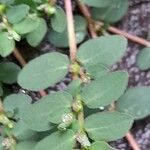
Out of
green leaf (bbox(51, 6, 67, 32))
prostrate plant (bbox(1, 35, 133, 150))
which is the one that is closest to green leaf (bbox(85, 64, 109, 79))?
prostrate plant (bbox(1, 35, 133, 150))

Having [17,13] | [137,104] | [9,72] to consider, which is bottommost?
[137,104]

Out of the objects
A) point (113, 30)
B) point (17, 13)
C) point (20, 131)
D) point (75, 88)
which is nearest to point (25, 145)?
point (20, 131)

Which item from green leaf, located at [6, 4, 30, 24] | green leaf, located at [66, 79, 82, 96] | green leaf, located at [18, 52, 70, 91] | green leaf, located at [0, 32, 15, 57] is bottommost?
green leaf, located at [66, 79, 82, 96]

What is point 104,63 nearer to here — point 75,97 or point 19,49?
point 75,97

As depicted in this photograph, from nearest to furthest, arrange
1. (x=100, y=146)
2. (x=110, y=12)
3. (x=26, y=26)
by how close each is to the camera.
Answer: (x=100, y=146) < (x=26, y=26) < (x=110, y=12)

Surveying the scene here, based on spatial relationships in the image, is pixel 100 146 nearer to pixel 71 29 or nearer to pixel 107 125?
pixel 107 125

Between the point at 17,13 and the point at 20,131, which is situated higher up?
the point at 17,13

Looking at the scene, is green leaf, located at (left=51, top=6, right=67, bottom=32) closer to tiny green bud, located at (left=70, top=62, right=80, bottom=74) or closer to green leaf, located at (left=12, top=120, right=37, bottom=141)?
tiny green bud, located at (left=70, top=62, right=80, bottom=74)
